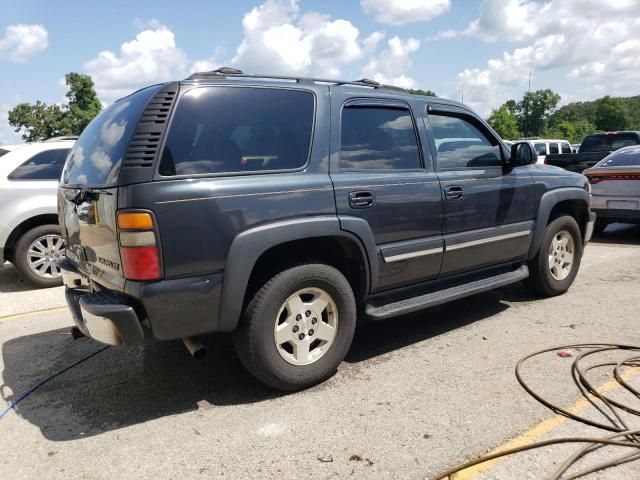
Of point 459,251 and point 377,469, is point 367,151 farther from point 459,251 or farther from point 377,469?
point 377,469

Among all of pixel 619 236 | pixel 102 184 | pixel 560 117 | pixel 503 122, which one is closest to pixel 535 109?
pixel 560 117

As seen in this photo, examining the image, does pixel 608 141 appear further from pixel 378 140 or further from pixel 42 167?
pixel 42 167

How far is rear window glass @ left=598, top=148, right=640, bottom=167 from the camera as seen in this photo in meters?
8.66

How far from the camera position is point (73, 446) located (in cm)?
290

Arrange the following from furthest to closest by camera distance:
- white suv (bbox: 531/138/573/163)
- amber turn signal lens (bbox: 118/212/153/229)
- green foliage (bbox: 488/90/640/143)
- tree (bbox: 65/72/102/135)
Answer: green foliage (bbox: 488/90/640/143)
tree (bbox: 65/72/102/135)
white suv (bbox: 531/138/573/163)
amber turn signal lens (bbox: 118/212/153/229)

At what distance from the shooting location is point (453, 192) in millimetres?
4152

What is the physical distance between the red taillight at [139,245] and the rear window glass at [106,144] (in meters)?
0.28

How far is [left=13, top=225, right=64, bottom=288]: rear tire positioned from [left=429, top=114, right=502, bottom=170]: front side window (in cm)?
482

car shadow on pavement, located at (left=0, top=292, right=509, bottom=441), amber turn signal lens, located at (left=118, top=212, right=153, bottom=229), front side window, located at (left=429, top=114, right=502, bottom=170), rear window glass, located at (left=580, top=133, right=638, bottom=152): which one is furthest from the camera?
rear window glass, located at (left=580, top=133, right=638, bottom=152)

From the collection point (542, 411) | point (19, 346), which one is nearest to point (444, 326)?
point (542, 411)

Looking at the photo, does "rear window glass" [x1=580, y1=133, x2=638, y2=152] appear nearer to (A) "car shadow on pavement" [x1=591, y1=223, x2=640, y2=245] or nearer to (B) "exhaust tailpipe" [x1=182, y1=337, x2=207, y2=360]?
(A) "car shadow on pavement" [x1=591, y1=223, x2=640, y2=245]

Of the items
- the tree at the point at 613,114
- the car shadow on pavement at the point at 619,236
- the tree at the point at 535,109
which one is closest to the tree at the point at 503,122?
the tree at the point at 535,109

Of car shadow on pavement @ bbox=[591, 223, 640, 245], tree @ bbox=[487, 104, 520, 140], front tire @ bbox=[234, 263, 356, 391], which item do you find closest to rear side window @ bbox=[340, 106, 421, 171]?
front tire @ bbox=[234, 263, 356, 391]

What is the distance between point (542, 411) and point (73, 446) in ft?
8.65
